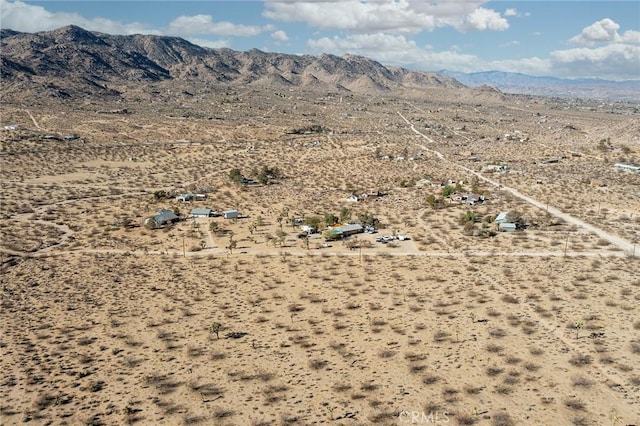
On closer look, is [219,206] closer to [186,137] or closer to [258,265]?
[258,265]

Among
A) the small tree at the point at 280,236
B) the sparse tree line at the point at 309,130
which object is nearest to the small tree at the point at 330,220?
the small tree at the point at 280,236

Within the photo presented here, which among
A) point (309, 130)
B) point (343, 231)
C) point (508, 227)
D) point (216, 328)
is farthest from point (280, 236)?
point (309, 130)

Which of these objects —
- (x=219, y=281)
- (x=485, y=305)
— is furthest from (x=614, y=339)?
(x=219, y=281)

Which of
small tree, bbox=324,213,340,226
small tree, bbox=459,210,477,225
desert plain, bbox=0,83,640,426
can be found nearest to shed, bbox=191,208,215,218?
desert plain, bbox=0,83,640,426

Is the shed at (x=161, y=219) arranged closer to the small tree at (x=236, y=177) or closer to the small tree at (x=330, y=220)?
the small tree at (x=330, y=220)

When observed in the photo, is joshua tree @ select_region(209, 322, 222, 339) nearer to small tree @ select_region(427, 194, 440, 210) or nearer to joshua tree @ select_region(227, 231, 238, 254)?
joshua tree @ select_region(227, 231, 238, 254)

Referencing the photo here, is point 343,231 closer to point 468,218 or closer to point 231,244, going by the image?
point 231,244

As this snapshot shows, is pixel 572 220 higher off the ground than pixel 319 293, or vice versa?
pixel 572 220
